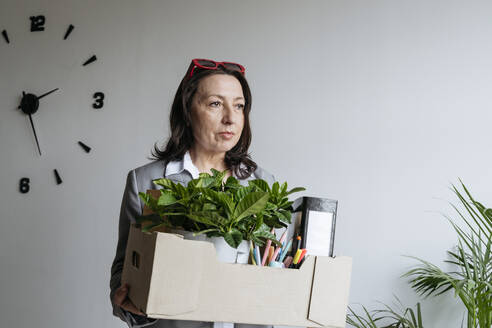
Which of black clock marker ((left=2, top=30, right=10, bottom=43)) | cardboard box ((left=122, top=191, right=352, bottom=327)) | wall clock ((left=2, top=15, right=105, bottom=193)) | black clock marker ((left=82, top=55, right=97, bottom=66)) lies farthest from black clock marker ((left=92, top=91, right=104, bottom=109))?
cardboard box ((left=122, top=191, right=352, bottom=327))

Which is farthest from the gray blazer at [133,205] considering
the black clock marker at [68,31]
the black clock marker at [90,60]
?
the black clock marker at [68,31]

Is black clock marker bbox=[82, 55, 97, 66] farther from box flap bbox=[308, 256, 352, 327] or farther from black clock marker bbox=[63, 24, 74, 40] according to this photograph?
box flap bbox=[308, 256, 352, 327]

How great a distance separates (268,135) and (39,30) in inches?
49.6

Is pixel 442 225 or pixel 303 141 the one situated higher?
pixel 303 141

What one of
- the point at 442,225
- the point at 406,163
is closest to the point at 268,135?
the point at 406,163

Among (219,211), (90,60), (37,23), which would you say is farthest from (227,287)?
(37,23)

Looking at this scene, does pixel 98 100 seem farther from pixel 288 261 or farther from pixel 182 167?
pixel 288 261

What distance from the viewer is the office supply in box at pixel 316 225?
89 cm

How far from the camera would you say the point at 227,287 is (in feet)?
2.67

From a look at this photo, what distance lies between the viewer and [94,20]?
238 centimetres

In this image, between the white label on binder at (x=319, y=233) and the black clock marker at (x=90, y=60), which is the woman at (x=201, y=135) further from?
the black clock marker at (x=90, y=60)

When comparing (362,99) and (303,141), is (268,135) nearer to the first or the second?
(303,141)

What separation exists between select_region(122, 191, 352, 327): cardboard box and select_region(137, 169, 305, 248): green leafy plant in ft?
0.13

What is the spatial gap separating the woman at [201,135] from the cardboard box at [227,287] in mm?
425
